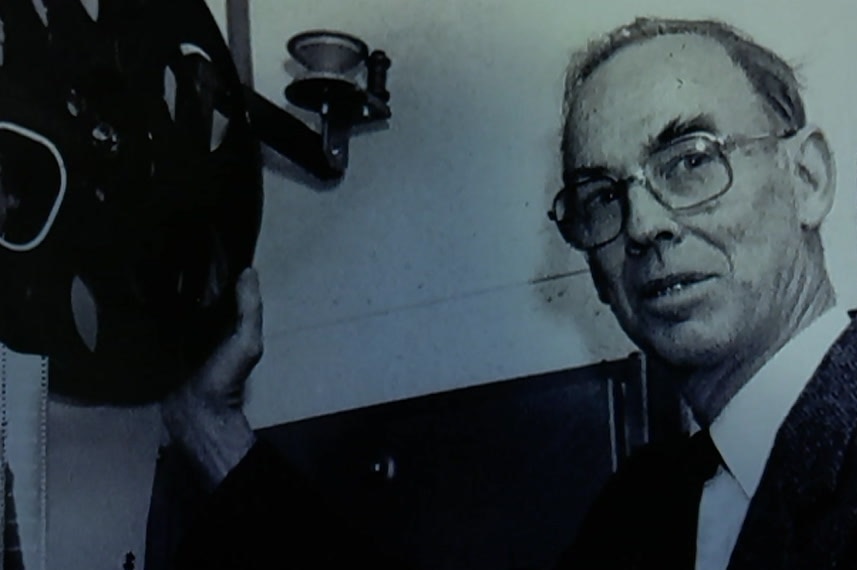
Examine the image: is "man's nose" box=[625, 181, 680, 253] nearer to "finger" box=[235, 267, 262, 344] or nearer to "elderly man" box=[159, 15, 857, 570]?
"elderly man" box=[159, 15, 857, 570]

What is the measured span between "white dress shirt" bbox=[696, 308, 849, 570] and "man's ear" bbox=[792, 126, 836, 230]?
101 millimetres

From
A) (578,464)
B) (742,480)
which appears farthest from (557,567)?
(742,480)

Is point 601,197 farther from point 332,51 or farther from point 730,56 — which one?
point 332,51

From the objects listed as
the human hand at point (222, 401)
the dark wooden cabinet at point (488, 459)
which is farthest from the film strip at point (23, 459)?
the dark wooden cabinet at point (488, 459)

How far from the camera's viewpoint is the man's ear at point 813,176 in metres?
1.29

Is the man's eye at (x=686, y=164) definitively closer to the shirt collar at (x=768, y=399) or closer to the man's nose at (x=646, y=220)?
the man's nose at (x=646, y=220)

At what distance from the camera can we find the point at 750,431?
4.17 ft

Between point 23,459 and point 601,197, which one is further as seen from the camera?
point 23,459

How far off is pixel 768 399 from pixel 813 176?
0.75 feet

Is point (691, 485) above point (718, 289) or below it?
below

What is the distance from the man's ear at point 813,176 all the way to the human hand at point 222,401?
0.65 m

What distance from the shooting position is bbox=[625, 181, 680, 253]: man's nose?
52.3 inches

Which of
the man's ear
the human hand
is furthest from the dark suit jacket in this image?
the human hand

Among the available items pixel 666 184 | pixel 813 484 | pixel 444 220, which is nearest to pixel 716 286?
pixel 666 184
